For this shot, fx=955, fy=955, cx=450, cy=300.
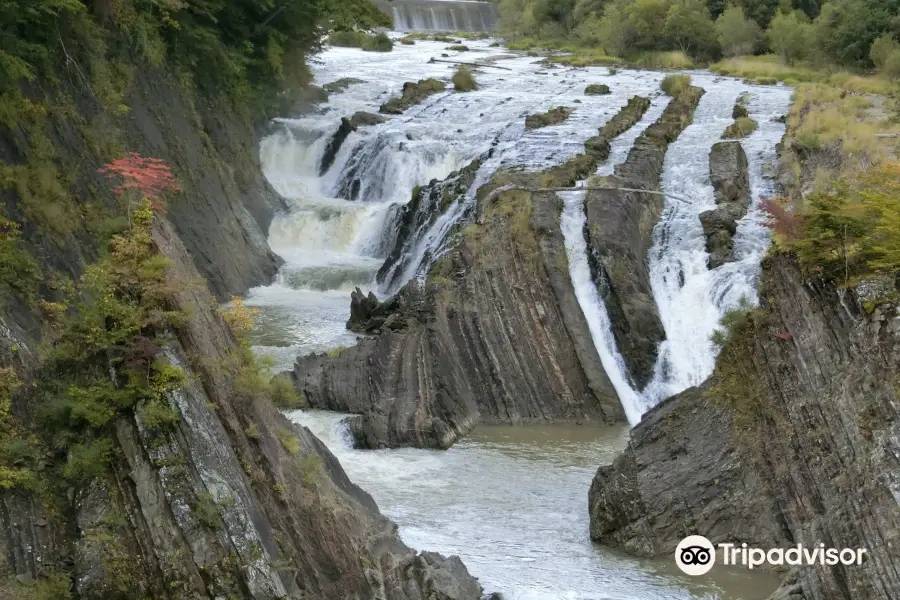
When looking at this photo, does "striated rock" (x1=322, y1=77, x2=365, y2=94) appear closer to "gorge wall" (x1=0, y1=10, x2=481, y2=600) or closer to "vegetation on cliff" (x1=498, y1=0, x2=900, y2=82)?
"vegetation on cliff" (x1=498, y1=0, x2=900, y2=82)

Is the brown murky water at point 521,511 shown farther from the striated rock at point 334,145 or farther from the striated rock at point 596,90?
the striated rock at point 596,90

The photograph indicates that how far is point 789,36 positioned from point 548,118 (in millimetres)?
26941

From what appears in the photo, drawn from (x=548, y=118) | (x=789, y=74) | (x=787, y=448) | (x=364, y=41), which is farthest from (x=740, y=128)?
(x=364, y=41)

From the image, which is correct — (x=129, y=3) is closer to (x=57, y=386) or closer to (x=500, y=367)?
(x=500, y=367)

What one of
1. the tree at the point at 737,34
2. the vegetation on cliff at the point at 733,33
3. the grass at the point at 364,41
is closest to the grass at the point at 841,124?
the vegetation on cliff at the point at 733,33

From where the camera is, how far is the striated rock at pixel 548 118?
3450 centimetres

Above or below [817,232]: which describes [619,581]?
below

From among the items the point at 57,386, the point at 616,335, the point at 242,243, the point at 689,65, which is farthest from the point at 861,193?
the point at 689,65

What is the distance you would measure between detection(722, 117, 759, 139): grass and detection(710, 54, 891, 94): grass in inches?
436

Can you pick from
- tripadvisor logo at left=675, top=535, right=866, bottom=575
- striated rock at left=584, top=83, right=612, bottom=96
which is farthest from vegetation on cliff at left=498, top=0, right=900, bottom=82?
tripadvisor logo at left=675, top=535, right=866, bottom=575

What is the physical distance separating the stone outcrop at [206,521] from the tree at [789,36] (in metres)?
49.4

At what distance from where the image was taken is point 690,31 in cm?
6103

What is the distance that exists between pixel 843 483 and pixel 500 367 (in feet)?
32.2

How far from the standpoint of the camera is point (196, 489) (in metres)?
10.4
